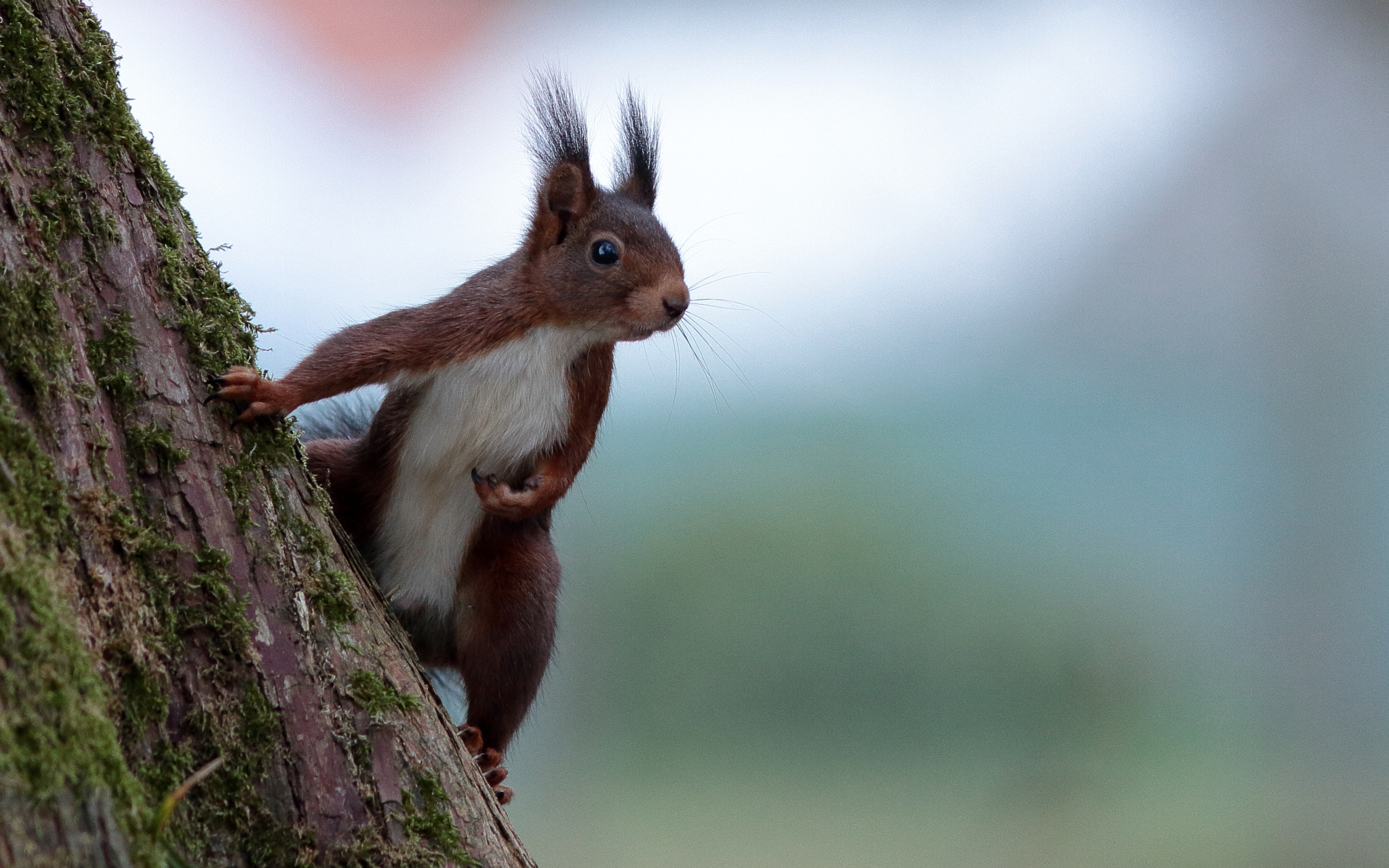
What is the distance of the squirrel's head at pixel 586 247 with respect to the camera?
1752 mm

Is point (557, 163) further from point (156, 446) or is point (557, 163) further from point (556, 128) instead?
point (156, 446)

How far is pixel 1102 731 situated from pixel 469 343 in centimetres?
324

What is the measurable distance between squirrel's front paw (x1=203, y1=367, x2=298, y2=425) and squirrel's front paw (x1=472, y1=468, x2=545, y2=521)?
1.57ft

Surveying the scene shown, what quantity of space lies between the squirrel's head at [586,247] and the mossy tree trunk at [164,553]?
0.67 metres

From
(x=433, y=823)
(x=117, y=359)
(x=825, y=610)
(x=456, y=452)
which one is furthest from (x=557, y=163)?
(x=825, y=610)

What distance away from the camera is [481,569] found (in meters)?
1.67

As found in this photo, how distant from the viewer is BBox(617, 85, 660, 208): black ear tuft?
2.00 metres

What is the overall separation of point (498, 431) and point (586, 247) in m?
0.35

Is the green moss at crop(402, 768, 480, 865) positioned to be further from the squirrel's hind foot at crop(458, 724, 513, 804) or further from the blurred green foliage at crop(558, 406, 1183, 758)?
the blurred green foliage at crop(558, 406, 1183, 758)

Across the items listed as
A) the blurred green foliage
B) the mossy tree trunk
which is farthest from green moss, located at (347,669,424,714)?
the blurred green foliage

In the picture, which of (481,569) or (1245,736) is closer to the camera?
(481,569)

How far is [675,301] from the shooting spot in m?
1.77

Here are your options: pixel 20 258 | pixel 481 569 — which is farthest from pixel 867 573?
pixel 20 258

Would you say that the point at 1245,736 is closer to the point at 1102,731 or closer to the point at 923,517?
the point at 1102,731
